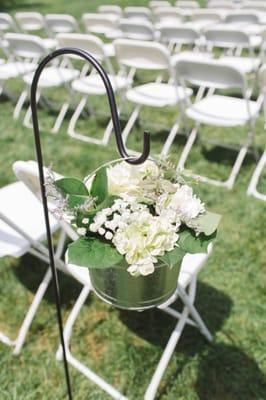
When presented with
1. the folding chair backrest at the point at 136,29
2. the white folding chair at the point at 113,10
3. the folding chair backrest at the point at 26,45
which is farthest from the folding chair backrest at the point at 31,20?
the folding chair backrest at the point at 26,45

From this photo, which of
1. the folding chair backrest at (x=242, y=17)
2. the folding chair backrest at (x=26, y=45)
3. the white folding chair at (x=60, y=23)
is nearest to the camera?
the folding chair backrest at (x=26, y=45)

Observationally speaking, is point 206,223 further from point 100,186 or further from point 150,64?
point 150,64

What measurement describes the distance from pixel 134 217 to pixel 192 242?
0.19 m

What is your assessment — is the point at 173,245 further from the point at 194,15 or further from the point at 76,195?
the point at 194,15

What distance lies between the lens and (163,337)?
242cm

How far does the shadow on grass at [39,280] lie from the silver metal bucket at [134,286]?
4.22ft

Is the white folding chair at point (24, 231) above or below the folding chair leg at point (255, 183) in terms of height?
above

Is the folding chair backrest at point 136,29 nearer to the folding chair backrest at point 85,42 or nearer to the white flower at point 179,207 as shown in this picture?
the folding chair backrest at point 85,42

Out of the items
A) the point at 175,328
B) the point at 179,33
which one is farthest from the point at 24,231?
the point at 179,33

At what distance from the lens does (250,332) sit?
2.40m

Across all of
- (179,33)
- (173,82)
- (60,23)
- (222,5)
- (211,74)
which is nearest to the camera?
(211,74)

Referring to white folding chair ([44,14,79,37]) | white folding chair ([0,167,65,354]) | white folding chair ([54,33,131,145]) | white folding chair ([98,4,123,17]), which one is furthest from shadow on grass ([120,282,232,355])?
white folding chair ([98,4,123,17])

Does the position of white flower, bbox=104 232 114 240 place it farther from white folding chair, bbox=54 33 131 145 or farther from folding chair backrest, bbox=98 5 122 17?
folding chair backrest, bbox=98 5 122 17

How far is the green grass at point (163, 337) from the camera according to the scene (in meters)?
2.17
